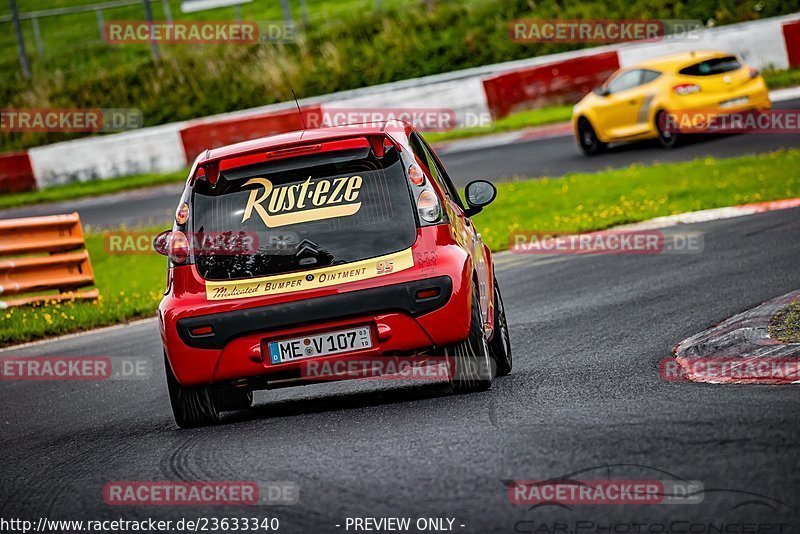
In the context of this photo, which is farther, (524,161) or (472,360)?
(524,161)

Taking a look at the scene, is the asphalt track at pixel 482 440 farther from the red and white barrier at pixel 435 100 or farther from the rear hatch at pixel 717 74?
the red and white barrier at pixel 435 100

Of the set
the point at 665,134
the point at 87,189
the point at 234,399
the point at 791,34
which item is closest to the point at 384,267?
the point at 234,399

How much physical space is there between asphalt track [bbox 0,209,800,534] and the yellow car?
38.6 feet

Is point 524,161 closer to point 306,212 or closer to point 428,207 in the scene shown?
point 428,207

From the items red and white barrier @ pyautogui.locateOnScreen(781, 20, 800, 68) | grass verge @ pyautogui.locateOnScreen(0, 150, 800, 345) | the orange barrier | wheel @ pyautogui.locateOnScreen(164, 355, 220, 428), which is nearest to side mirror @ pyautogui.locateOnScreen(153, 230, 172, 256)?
wheel @ pyautogui.locateOnScreen(164, 355, 220, 428)

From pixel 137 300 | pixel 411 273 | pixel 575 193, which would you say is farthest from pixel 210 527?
pixel 575 193

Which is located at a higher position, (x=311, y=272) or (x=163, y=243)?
(x=163, y=243)

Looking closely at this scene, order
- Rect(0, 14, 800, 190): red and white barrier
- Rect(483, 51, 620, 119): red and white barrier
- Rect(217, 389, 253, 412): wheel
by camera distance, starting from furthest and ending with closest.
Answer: Rect(483, 51, 620, 119): red and white barrier
Rect(0, 14, 800, 190): red and white barrier
Rect(217, 389, 253, 412): wheel

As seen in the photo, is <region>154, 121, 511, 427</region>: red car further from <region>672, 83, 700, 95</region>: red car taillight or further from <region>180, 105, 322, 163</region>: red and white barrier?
<region>180, 105, 322, 163</region>: red and white barrier

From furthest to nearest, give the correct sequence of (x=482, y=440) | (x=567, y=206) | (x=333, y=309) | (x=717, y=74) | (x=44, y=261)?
(x=717, y=74)
(x=567, y=206)
(x=44, y=261)
(x=333, y=309)
(x=482, y=440)

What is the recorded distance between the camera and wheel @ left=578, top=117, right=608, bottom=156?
78.2ft

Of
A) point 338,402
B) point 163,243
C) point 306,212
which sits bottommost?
point 338,402

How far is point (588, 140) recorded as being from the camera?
24.0 metres

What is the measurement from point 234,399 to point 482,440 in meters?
2.40
